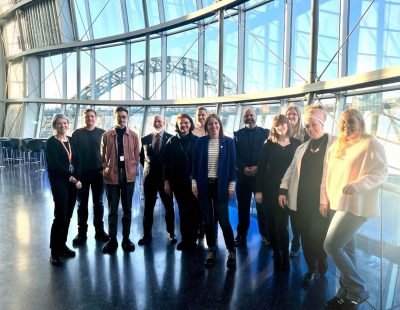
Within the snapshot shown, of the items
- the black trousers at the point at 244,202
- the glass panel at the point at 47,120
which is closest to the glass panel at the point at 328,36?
the black trousers at the point at 244,202

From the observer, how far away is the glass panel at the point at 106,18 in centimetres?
920

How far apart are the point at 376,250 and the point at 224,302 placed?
4.87ft

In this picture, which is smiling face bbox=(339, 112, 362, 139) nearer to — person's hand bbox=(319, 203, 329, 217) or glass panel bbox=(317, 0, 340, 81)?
person's hand bbox=(319, 203, 329, 217)

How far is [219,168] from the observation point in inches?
105

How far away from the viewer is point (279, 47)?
5770 mm

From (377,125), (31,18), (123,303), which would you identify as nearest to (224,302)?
(123,303)

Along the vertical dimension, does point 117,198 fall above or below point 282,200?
below

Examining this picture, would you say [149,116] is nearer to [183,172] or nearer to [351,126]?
[183,172]

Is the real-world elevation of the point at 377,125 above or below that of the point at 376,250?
above

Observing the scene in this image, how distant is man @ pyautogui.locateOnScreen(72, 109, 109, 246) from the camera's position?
3.15m

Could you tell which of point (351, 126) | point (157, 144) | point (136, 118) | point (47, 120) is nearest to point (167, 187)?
point (157, 144)

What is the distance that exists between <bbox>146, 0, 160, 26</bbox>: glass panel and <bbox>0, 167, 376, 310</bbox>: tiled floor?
646 centimetres

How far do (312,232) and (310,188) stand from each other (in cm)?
31

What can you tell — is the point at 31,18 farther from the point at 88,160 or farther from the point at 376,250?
the point at 376,250
